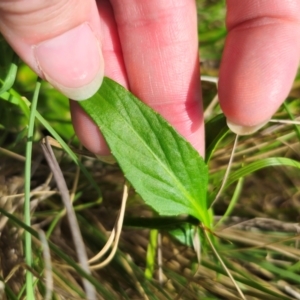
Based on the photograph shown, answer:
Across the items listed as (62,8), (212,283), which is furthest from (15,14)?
(212,283)

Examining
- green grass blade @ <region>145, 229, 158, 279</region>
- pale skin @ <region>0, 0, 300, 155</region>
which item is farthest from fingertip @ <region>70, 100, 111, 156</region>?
green grass blade @ <region>145, 229, 158, 279</region>

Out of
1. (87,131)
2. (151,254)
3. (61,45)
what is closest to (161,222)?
(151,254)

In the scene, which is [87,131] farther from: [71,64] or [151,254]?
[151,254]

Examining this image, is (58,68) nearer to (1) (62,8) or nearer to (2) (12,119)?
(1) (62,8)

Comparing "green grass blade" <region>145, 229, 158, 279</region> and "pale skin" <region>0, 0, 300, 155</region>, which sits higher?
"pale skin" <region>0, 0, 300, 155</region>

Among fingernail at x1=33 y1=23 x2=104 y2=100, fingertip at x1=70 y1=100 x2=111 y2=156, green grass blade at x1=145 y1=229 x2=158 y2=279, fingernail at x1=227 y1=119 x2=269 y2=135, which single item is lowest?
green grass blade at x1=145 y1=229 x2=158 y2=279

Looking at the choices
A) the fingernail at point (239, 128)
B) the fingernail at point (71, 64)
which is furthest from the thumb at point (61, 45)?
the fingernail at point (239, 128)

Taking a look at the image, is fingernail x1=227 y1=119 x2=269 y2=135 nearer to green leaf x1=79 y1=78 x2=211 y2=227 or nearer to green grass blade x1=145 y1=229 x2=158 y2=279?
green leaf x1=79 y1=78 x2=211 y2=227

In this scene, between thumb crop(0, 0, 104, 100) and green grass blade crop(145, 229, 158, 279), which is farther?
green grass blade crop(145, 229, 158, 279)
